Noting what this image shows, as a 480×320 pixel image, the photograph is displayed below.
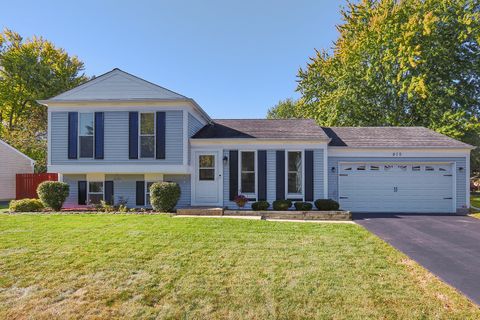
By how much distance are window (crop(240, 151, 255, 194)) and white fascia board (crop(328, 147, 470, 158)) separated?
143 inches

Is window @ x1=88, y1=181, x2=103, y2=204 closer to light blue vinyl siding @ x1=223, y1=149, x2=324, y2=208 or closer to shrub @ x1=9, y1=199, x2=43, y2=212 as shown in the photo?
shrub @ x1=9, y1=199, x2=43, y2=212

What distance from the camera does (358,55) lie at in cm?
2267

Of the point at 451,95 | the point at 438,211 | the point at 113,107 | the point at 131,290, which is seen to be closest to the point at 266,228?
the point at 131,290

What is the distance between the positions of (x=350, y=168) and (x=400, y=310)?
1020 centimetres

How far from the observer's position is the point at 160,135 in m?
12.2

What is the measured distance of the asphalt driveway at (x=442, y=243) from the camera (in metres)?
5.03

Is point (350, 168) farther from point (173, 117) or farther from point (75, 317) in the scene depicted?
point (75, 317)

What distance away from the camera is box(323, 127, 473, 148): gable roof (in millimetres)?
13383

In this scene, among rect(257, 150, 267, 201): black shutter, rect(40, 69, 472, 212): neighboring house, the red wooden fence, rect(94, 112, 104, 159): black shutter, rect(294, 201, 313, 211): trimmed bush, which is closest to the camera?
rect(294, 201, 313, 211): trimmed bush

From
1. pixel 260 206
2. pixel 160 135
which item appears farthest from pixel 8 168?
pixel 260 206

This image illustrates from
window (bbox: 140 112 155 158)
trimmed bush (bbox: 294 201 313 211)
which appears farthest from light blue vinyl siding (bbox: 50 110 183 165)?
trimmed bush (bbox: 294 201 313 211)

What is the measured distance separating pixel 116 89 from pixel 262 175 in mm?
7228

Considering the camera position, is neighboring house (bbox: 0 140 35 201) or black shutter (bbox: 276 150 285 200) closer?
black shutter (bbox: 276 150 285 200)

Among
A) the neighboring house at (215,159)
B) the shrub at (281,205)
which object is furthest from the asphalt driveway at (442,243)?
the shrub at (281,205)
